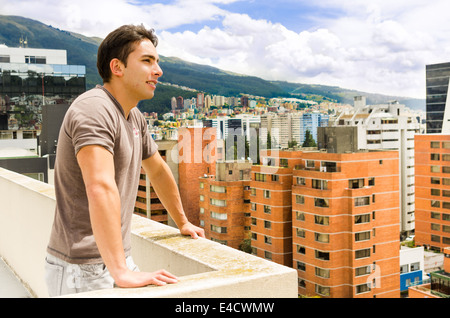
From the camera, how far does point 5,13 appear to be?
1151 inches

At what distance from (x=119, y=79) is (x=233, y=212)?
16.6 m

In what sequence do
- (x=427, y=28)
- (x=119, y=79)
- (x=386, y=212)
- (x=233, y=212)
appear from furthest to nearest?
1. (x=427, y=28)
2. (x=233, y=212)
3. (x=386, y=212)
4. (x=119, y=79)

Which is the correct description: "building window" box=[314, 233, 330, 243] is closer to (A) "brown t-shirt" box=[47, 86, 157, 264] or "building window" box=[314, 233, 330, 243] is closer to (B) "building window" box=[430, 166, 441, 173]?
Answer: (B) "building window" box=[430, 166, 441, 173]

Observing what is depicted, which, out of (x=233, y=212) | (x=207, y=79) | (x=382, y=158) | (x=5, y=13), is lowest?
(x=233, y=212)

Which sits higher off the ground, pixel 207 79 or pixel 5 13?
pixel 5 13

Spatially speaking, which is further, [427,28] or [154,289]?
[427,28]

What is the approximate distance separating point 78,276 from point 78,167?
17 cm

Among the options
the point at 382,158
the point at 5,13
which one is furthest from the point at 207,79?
the point at 5,13

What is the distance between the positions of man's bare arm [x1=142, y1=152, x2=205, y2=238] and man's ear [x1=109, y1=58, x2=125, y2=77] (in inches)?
9.2

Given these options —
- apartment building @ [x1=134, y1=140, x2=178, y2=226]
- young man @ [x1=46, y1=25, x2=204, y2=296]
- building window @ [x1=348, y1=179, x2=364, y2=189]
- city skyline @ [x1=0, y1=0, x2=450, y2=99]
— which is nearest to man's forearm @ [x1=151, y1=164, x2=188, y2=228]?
young man @ [x1=46, y1=25, x2=204, y2=296]

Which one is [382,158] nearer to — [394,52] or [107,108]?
[107,108]

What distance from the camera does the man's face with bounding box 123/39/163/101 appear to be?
0.74 metres

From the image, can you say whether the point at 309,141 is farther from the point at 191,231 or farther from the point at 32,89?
the point at 191,231

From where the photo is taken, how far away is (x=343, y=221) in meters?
13.6
